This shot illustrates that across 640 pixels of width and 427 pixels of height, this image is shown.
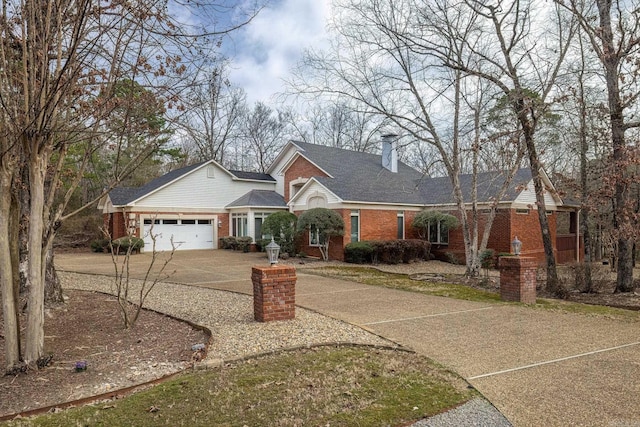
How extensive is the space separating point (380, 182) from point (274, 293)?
16585 millimetres

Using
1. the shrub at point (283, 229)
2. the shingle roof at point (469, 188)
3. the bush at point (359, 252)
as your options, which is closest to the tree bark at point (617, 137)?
the shingle roof at point (469, 188)

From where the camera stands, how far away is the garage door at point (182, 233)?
23.4 m

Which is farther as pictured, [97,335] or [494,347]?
[97,335]

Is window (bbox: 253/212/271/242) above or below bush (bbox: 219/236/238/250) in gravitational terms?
above

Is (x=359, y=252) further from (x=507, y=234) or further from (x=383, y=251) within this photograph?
(x=507, y=234)

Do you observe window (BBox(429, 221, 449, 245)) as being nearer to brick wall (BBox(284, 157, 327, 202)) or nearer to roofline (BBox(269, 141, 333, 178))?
roofline (BBox(269, 141, 333, 178))

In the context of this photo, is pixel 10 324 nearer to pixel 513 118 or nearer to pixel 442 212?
pixel 513 118

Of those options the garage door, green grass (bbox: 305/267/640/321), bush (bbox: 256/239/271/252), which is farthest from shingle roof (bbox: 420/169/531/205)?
the garage door

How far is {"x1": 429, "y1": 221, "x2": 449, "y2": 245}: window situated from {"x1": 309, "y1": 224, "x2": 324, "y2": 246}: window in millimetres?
5290

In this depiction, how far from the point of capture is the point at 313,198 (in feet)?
68.4

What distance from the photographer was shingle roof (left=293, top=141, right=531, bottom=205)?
19.7 meters

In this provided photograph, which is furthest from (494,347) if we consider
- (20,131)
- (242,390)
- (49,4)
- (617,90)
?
(617,90)

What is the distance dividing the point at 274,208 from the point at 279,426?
21749 millimetres

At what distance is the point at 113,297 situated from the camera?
30.3 feet
